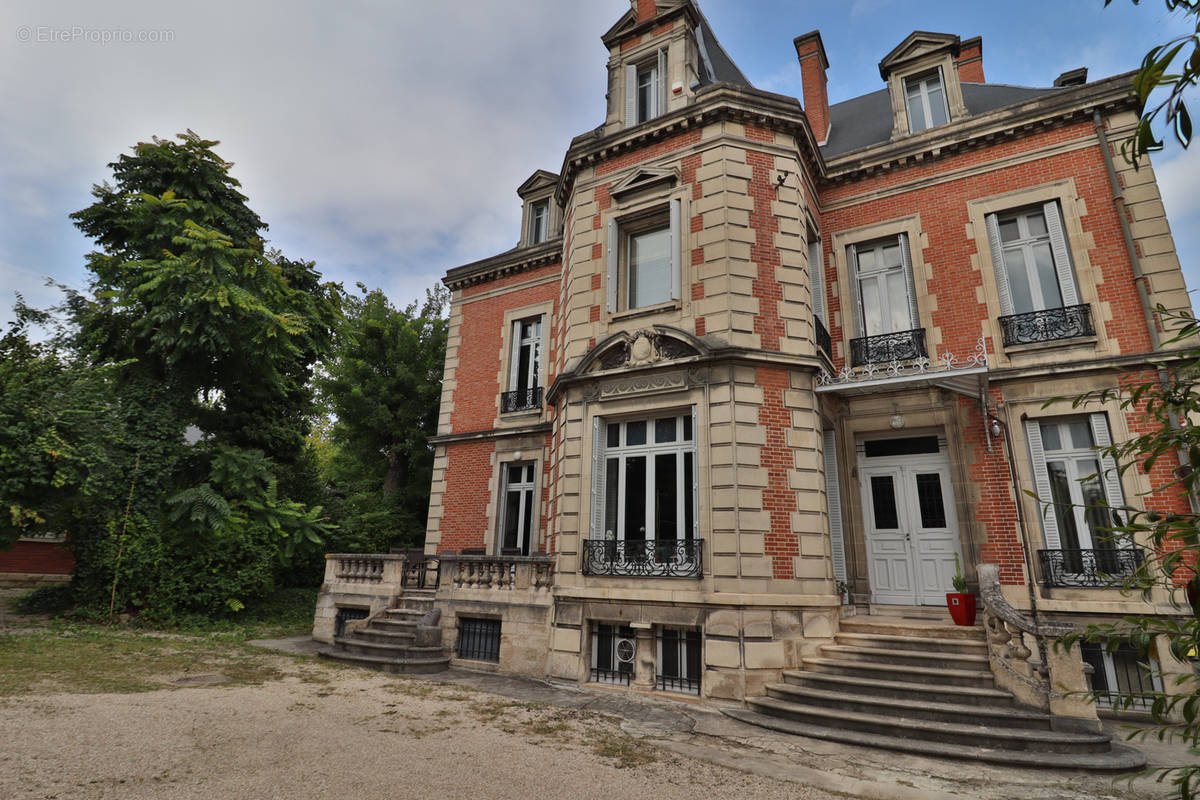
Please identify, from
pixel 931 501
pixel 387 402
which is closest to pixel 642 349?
pixel 931 501

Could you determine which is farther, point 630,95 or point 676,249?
point 630,95

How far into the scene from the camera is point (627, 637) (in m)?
8.80

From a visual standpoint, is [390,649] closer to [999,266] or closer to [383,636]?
[383,636]

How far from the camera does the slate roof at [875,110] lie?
1128 centimetres

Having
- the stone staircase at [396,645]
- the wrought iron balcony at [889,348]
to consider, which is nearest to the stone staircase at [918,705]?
the wrought iron balcony at [889,348]

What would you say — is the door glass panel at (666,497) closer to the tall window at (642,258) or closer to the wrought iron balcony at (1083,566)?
the tall window at (642,258)

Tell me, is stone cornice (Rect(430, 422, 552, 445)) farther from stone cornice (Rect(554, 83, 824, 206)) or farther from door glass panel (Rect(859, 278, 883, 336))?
door glass panel (Rect(859, 278, 883, 336))

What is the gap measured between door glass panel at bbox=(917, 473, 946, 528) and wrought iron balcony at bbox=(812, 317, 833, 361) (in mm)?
2387

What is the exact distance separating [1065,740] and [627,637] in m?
4.87

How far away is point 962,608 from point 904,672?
1395 mm

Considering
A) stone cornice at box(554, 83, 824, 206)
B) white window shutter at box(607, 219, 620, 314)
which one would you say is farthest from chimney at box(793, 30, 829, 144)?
white window shutter at box(607, 219, 620, 314)

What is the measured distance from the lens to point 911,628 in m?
7.98

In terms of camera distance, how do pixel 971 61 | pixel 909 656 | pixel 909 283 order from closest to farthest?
pixel 909 656, pixel 909 283, pixel 971 61

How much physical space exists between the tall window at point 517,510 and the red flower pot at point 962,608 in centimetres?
753
